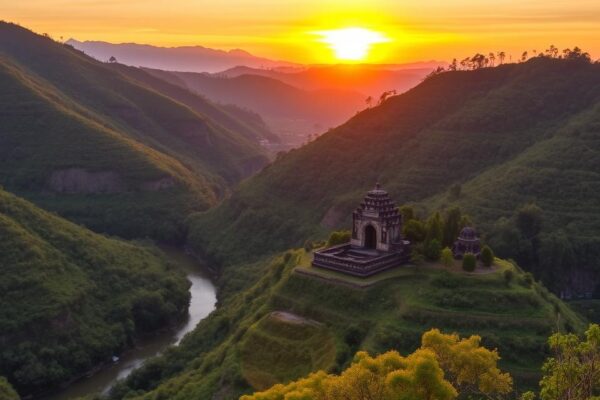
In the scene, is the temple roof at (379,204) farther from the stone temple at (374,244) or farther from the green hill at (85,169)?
the green hill at (85,169)

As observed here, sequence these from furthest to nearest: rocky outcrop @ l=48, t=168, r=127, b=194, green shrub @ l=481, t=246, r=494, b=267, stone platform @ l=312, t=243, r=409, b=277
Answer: rocky outcrop @ l=48, t=168, r=127, b=194 < green shrub @ l=481, t=246, r=494, b=267 < stone platform @ l=312, t=243, r=409, b=277

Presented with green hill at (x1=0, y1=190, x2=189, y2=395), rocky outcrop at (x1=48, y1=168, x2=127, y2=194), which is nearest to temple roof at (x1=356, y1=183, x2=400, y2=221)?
green hill at (x1=0, y1=190, x2=189, y2=395)

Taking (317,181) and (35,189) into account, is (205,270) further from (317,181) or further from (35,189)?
(35,189)

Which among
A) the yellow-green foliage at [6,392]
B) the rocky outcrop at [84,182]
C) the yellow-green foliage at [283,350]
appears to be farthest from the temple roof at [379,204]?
the rocky outcrop at [84,182]

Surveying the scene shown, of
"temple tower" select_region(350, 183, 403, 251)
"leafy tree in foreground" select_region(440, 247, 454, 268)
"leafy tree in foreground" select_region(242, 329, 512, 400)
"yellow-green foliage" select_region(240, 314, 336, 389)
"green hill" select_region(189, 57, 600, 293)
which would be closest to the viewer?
"leafy tree in foreground" select_region(242, 329, 512, 400)

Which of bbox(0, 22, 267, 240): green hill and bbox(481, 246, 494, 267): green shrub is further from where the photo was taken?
bbox(0, 22, 267, 240): green hill

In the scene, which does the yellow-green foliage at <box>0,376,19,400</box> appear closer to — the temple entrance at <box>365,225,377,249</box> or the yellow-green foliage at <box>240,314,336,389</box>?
the yellow-green foliage at <box>240,314,336,389</box>
